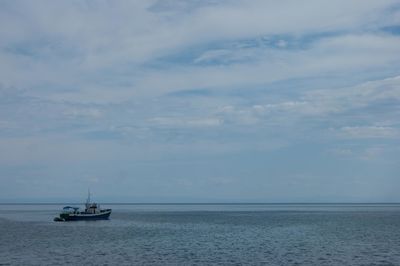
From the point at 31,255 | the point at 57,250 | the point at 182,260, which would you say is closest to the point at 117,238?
the point at 57,250

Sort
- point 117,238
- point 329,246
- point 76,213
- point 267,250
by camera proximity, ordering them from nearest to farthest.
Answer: point 267,250 < point 329,246 < point 117,238 < point 76,213

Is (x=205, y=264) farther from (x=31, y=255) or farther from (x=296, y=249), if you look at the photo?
(x=31, y=255)

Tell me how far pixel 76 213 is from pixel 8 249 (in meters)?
68.9

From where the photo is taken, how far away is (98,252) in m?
61.6

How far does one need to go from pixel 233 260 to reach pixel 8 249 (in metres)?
29.8

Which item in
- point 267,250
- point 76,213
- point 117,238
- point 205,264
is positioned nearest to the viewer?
point 205,264

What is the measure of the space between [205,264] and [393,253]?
906 inches

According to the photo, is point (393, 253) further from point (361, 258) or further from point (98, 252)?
point (98, 252)

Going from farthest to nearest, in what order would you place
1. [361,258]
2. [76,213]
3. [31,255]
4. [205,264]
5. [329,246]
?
[76,213] → [329,246] → [31,255] → [361,258] → [205,264]

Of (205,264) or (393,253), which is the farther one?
(393,253)

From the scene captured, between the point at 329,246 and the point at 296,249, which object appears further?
the point at 329,246

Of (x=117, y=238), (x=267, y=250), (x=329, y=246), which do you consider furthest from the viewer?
(x=117, y=238)

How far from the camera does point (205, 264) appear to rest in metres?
50.9

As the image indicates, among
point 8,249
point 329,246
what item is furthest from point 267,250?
point 8,249
